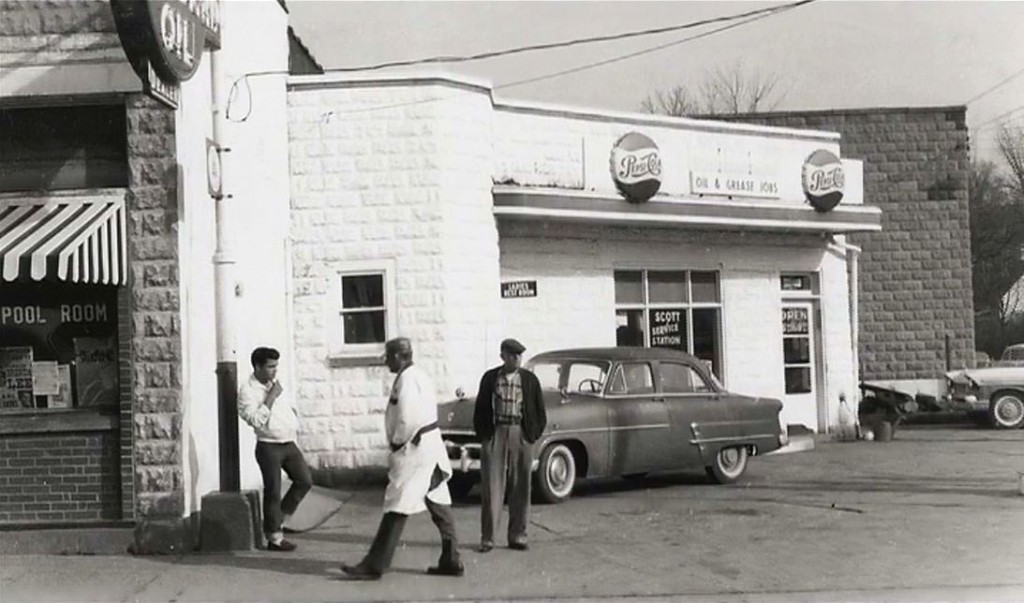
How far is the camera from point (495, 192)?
15711mm

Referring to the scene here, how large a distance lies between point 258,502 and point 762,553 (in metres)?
4.26

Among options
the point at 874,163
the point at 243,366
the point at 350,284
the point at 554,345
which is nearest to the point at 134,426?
the point at 243,366

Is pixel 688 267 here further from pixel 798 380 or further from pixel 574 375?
pixel 574 375

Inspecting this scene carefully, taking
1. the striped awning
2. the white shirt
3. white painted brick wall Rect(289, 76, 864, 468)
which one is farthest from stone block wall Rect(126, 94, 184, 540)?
white painted brick wall Rect(289, 76, 864, 468)

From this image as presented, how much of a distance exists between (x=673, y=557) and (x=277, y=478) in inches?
A: 132

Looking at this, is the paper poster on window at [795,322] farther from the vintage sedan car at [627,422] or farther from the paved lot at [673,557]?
the paved lot at [673,557]

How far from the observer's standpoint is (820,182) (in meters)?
19.2

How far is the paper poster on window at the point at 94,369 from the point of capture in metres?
10.6

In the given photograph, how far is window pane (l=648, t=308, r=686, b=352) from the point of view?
59.1ft

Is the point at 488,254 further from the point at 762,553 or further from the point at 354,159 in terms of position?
the point at 762,553

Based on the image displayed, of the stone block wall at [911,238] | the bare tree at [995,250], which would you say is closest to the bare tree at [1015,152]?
the bare tree at [995,250]

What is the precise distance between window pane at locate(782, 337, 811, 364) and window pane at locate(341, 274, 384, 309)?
740 centimetres

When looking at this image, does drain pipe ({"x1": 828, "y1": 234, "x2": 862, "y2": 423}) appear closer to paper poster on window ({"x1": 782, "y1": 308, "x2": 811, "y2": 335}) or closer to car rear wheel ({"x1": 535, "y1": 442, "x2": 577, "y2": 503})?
paper poster on window ({"x1": 782, "y1": 308, "x2": 811, "y2": 335})

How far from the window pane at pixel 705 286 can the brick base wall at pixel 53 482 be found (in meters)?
10.3
